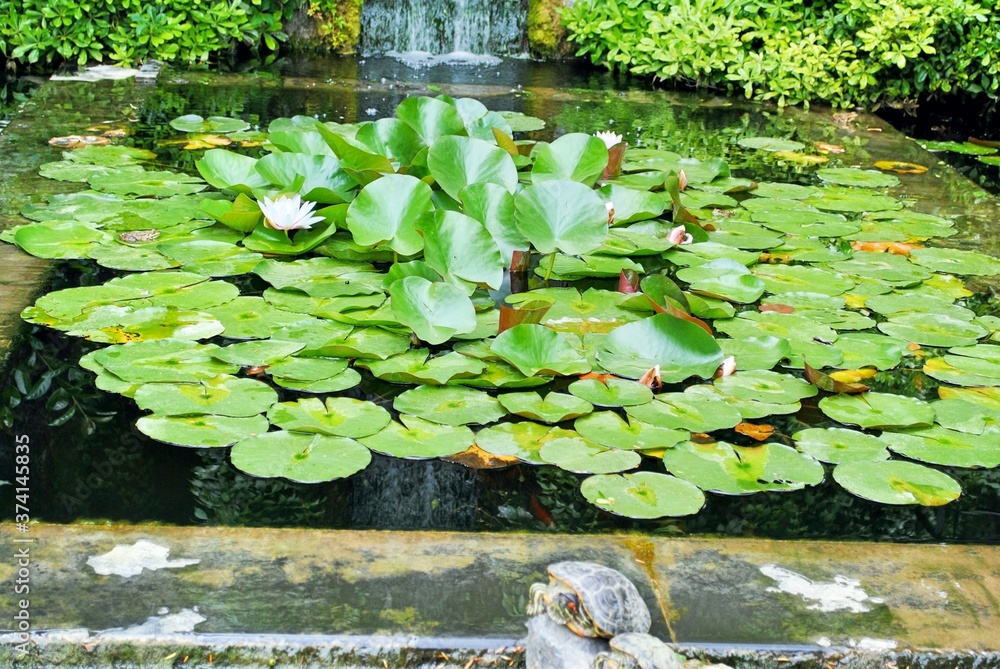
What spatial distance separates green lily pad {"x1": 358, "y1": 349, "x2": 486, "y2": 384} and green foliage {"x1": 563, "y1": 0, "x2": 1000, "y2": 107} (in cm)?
393

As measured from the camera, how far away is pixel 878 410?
7.35 ft

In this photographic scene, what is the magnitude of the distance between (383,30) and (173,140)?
323 cm

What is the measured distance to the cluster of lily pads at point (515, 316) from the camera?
202 cm

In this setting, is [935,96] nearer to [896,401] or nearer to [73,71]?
[896,401]

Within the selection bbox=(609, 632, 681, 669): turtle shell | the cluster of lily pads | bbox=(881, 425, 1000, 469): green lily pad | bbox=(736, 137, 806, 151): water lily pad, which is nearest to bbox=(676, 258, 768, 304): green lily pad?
the cluster of lily pads

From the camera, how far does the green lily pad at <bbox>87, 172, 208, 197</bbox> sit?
341cm

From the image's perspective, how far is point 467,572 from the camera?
5.15ft

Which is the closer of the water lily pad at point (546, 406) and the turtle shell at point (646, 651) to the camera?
the turtle shell at point (646, 651)

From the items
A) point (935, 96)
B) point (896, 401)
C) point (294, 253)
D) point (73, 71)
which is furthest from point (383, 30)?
point (896, 401)

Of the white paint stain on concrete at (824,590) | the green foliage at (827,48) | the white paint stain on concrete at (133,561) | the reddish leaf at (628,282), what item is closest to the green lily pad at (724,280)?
the reddish leaf at (628,282)

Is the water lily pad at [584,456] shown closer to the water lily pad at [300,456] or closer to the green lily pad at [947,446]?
the water lily pad at [300,456]

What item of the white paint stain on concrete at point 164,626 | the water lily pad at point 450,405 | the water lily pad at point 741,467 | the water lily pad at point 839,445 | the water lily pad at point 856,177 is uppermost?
the water lily pad at point 856,177

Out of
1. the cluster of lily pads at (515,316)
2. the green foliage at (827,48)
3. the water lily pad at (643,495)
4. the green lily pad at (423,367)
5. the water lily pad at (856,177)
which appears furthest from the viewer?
the green foliage at (827,48)

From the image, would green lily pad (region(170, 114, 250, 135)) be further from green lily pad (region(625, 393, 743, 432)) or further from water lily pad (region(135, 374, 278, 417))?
green lily pad (region(625, 393, 743, 432))
